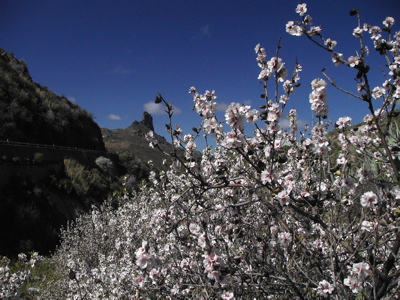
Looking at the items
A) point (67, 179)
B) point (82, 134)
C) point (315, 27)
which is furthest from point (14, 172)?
point (315, 27)

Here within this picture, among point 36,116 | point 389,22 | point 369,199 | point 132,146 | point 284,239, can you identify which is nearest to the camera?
point 369,199

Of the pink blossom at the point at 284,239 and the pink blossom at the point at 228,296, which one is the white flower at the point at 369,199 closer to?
the pink blossom at the point at 284,239

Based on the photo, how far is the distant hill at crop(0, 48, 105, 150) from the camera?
16594 millimetres

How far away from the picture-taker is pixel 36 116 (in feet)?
61.9

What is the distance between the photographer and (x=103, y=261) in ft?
20.2

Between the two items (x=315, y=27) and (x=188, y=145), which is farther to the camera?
(x=188, y=145)

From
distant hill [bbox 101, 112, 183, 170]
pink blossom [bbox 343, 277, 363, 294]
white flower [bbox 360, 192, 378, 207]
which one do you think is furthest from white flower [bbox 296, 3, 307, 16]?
distant hill [bbox 101, 112, 183, 170]

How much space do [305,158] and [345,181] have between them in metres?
1.11

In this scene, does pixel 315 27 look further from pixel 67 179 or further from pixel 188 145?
pixel 67 179

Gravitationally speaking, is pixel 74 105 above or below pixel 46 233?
above

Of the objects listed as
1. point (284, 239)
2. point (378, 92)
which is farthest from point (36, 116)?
point (378, 92)

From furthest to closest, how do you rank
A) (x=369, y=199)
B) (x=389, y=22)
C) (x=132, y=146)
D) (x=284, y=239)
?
(x=132, y=146) < (x=284, y=239) < (x=389, y=22) < (x=369, y=199)

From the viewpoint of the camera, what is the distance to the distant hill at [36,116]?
16.6 m

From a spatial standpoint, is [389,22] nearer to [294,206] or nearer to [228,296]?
[294,206]
